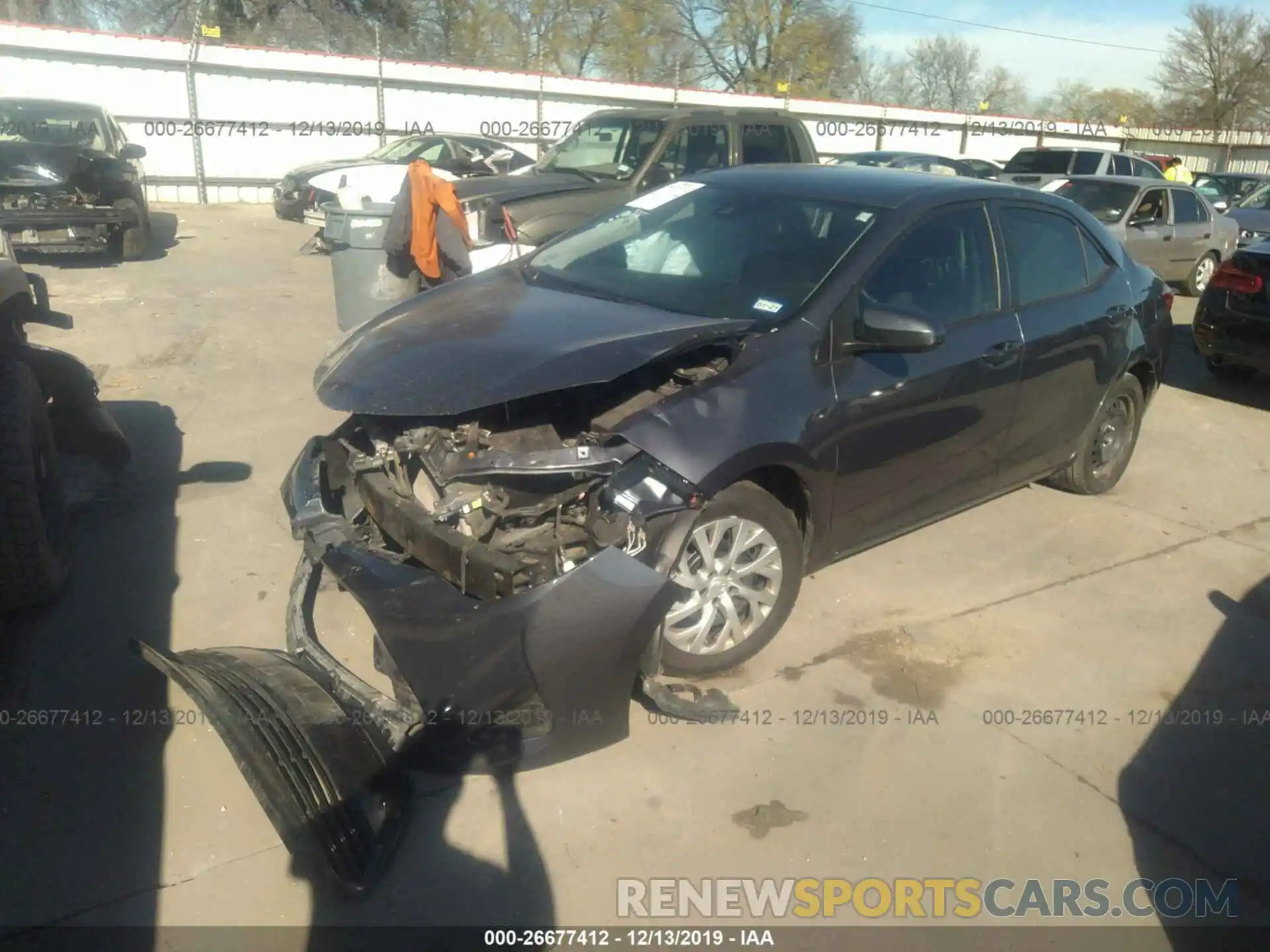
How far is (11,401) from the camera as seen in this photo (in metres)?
3.95

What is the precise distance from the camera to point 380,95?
19.4 metres

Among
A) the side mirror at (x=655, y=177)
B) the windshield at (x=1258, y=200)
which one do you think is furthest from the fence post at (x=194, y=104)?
the windshield at (x=1258, y=200)

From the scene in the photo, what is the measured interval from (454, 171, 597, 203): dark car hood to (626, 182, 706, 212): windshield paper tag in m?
3.61

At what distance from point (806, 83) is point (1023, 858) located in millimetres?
46096

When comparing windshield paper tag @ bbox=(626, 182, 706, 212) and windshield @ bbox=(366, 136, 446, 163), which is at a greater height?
windshield paper tag @ bbox=(626, 182, 706, 212)

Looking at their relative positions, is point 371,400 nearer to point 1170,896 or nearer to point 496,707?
point 496,707

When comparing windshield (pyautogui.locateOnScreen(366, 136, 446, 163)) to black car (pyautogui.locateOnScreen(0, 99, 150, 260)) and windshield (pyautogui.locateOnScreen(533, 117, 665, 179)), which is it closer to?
black car (pyautogui.locateOnScreen(0, 99, 150, 260))

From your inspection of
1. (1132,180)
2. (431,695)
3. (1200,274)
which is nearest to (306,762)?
(431,695)

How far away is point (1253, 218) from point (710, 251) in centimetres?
1456

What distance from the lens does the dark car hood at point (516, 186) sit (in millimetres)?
8406

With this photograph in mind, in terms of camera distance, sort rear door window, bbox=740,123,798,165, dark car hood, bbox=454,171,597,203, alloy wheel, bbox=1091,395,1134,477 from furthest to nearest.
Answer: rear door window, bbox=740,123,798,165
dark car hood, bbox=454,171,597,203
alloy wheel, bbox=1091,395,1134,477

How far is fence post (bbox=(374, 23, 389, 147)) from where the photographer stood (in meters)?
19.2

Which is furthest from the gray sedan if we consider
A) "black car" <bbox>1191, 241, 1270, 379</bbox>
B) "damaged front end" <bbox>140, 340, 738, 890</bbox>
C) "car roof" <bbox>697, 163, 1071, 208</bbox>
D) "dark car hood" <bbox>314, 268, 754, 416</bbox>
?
"damaged front end" <bbox>140, 340, 738, 890</bbox>

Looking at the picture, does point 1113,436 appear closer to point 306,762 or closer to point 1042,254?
point 1042,254
